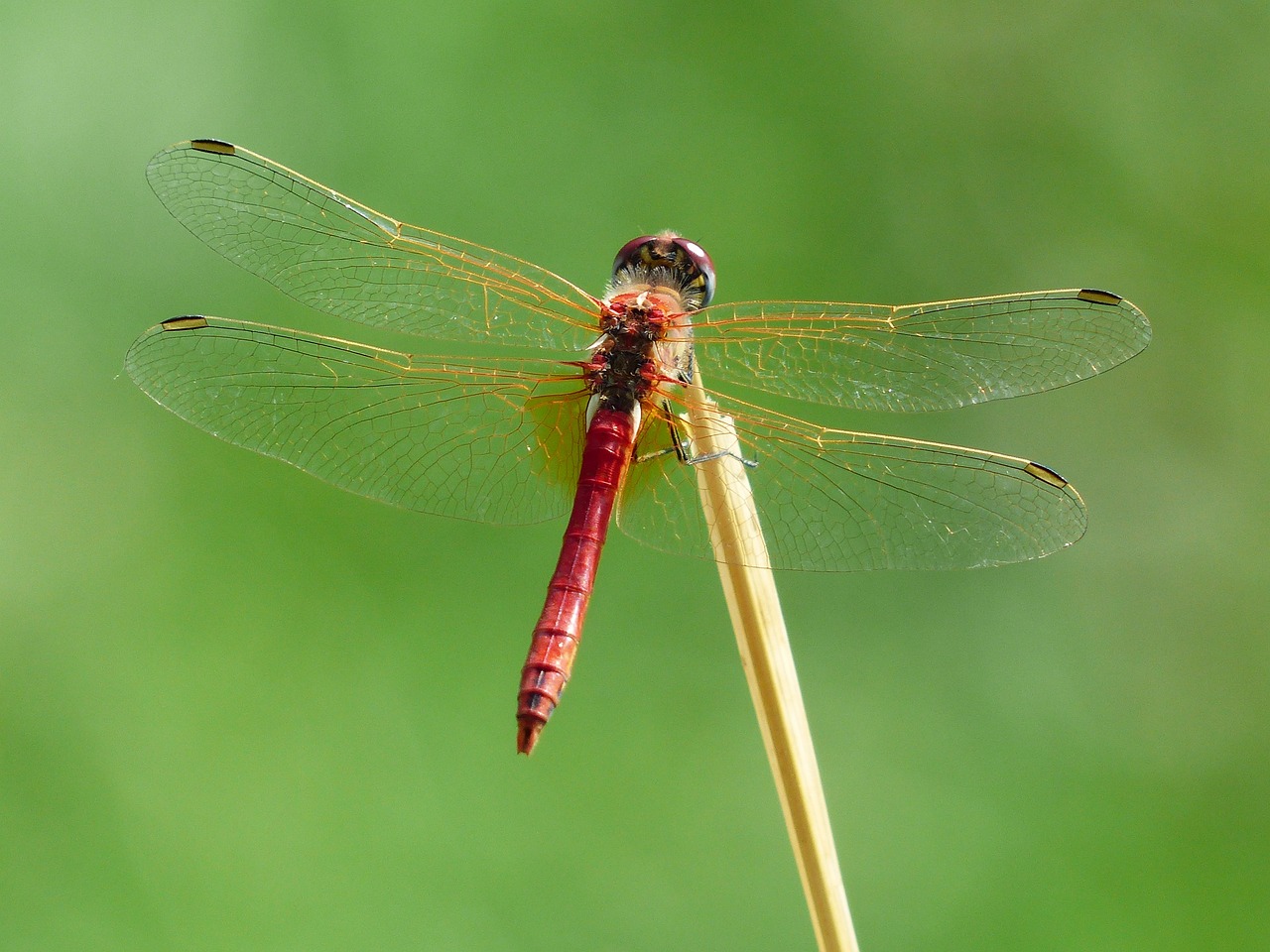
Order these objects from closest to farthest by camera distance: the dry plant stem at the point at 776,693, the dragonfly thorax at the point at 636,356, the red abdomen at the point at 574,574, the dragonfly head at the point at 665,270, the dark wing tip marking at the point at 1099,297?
the dry plant stem at the point at 776,693, the red abdomen at the point at 574,574, the dark wing tip marking at the point at 1099,297, the dragonfly thorax at the point at 636,356, the dragonfly head at the point at 665,270

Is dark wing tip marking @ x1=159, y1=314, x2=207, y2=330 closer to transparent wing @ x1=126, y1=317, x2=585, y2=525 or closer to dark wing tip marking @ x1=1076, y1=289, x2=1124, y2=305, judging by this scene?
transparent wing @ x1=126, y1=317, x2=585, y2=525

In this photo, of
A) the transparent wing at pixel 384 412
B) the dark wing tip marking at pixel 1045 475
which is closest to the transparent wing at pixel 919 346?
the dark wing tip marking at pixel 1045 475

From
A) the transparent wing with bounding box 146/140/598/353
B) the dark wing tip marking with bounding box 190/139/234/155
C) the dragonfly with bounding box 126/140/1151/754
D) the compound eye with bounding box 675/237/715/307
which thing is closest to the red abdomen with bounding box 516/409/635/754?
the dragonfly with bounding box 126/140/1151/754

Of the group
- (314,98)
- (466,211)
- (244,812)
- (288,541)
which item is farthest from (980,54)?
(244,812)

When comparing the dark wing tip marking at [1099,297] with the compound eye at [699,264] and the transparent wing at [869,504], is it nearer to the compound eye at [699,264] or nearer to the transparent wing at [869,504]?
the transparent wing at [869,504]

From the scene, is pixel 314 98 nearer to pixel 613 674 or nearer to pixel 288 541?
pixel 288 541

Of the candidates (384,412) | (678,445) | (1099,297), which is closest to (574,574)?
(678,445)

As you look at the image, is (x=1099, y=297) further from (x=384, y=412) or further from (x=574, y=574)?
(x=384, y=412)
